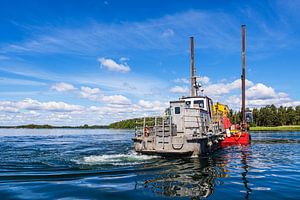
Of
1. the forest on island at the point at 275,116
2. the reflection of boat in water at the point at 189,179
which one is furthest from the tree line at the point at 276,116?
the reflection of boat in water at the point at 189,179

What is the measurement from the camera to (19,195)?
379 inches

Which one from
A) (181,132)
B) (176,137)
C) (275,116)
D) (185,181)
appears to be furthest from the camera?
(275,116)

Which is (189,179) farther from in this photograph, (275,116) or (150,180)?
(275,116)

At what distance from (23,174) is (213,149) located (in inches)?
559

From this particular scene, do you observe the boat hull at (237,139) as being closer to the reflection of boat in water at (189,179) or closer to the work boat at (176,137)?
the work boat at (176,137)

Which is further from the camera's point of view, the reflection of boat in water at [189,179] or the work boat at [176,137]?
the work boat at [176,137]

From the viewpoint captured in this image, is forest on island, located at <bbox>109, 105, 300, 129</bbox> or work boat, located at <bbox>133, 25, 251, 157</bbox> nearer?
work boat, located at <bbox>133, 25, 251, 157</bbox>

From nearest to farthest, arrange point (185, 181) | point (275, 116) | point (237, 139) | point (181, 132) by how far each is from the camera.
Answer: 1. point (185, 181)
2. point (181, 132)
3. point (237, 139)
4. point (275, 116)

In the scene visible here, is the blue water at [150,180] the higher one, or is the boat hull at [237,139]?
the boat hull at [237,139]

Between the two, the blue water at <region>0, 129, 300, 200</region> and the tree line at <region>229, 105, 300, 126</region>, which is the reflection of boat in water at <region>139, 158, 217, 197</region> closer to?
the blue water at <region>0, 129, 300, 200</region>

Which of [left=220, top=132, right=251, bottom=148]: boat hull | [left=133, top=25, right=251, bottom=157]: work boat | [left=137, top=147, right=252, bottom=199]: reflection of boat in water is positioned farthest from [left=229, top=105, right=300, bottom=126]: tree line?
[left=137, top=147, right=252, bottom=199]: reflection of boat in water

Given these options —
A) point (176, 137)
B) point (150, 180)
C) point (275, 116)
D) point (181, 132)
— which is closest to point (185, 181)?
point (150, 180)

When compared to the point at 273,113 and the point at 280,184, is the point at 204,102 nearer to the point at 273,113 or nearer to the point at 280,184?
the point at 280,184

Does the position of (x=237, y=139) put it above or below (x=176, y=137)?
below
